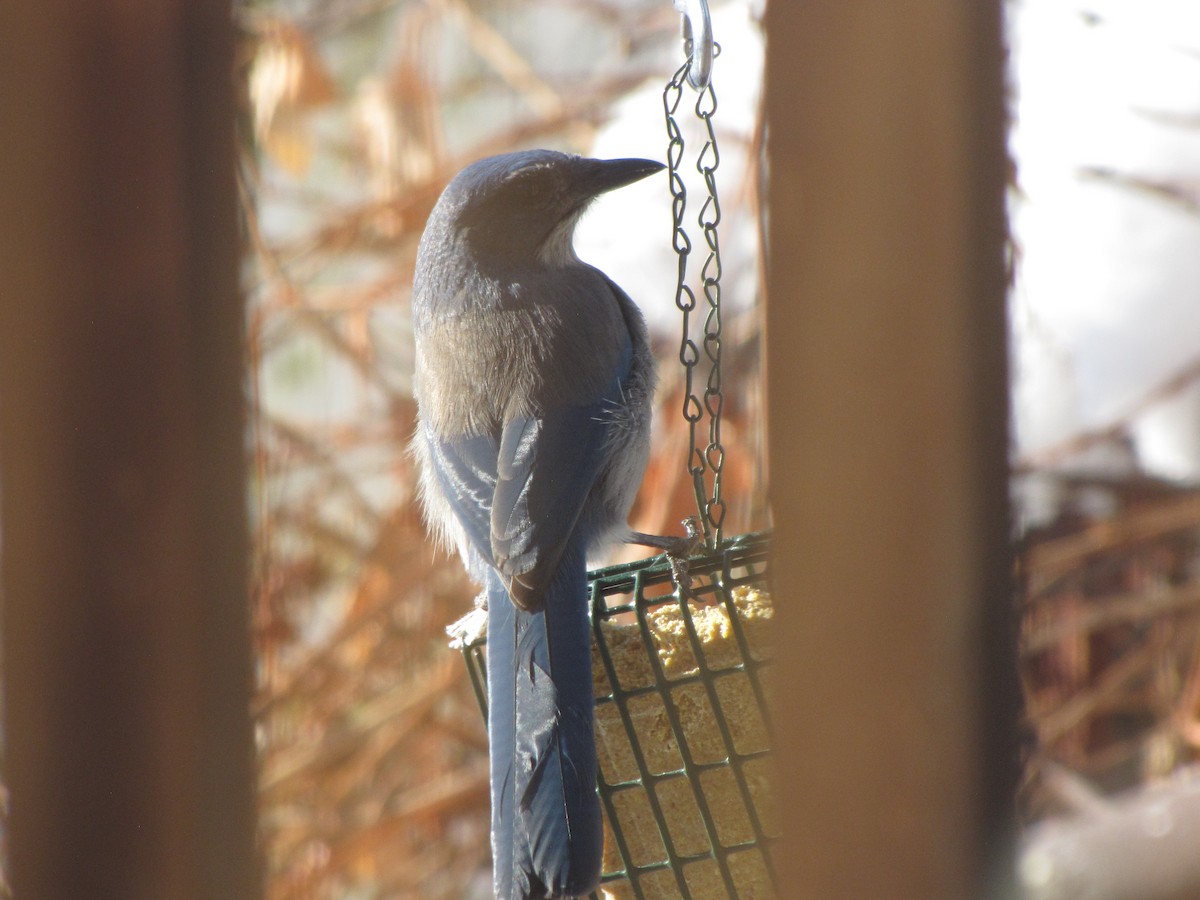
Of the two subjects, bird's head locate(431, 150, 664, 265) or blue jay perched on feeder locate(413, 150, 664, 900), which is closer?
blue jay perched on feeder locate(413, 150, 664, 900)

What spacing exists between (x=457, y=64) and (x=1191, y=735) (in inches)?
179

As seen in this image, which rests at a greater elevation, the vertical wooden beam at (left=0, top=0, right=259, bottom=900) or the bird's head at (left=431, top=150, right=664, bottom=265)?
the bird's head at (left=431, top=150, right=664, bottom=265)

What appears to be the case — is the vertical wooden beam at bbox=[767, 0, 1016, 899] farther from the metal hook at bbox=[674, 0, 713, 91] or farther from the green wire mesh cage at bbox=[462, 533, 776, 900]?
the metal hook at bbox=[674, 0, 713, 91]

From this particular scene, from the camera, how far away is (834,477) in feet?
3.51

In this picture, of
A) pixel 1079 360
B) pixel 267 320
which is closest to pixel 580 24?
pixel 267 320

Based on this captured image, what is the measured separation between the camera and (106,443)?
4.28ft

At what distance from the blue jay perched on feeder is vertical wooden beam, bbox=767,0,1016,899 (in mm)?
1200

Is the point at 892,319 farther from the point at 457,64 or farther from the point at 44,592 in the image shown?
the point at 457,64

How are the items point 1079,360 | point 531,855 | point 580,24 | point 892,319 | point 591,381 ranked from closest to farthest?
1. point 892,319
2. point 531,855
3. point 591,381
4. point 1079,360
5. point 580,24

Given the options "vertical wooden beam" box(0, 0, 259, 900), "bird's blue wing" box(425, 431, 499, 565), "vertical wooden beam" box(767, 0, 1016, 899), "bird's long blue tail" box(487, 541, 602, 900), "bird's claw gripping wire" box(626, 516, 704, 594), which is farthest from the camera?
"bird's blue wing" box(425, 431, 499, 565)

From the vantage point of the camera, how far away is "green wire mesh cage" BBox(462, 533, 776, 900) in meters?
2.40

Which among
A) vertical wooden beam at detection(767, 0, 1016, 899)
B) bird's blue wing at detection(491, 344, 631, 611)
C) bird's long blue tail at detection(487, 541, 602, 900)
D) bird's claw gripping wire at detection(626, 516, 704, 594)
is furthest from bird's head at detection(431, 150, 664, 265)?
vertical wooden beam at detection(767, 0, 1016, 899)

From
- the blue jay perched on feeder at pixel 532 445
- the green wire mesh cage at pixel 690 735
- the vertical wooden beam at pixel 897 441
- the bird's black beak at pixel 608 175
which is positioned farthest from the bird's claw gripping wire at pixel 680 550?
the vertical wooden beam at pixel 897 441

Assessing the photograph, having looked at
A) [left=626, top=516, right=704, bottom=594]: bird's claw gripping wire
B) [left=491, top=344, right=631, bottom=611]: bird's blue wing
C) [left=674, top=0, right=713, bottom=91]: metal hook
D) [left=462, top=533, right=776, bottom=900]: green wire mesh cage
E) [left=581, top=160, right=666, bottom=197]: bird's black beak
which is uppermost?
[left=581, top=160, right=666, bottom=197]: bird's black beak
